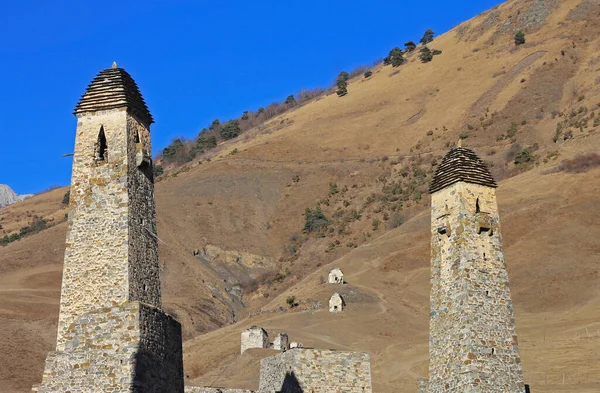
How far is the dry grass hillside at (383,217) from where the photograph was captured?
165 feet

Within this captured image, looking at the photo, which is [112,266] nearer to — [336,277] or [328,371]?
[328,371]

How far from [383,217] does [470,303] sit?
68215 millimetres

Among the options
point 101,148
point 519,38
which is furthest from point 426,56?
point 101,148

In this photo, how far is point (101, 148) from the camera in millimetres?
16031

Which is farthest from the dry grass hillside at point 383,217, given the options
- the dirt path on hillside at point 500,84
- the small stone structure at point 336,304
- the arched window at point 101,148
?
the arched window at point 101,148

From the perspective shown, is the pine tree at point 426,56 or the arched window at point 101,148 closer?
the arched window at point 101,148

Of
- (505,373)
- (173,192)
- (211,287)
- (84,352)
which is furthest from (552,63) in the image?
(84,352)

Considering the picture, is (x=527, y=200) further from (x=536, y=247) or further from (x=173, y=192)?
(x=173, y=192)

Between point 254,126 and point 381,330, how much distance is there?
95.9 m

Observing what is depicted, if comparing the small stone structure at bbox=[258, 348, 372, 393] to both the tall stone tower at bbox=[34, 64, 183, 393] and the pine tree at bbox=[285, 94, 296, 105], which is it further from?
the pine tree at bbox=[285, 94, 296, 105]

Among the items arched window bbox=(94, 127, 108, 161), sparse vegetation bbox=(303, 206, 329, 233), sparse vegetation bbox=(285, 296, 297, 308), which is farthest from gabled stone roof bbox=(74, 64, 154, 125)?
sparse vegetation bbox=(303, 206, 329, 233)

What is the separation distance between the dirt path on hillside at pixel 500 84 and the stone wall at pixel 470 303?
90211 millimetres

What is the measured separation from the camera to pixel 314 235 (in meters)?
93.3

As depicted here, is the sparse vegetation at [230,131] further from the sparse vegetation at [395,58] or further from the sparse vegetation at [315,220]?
the sparse vegetation at [315,220]
